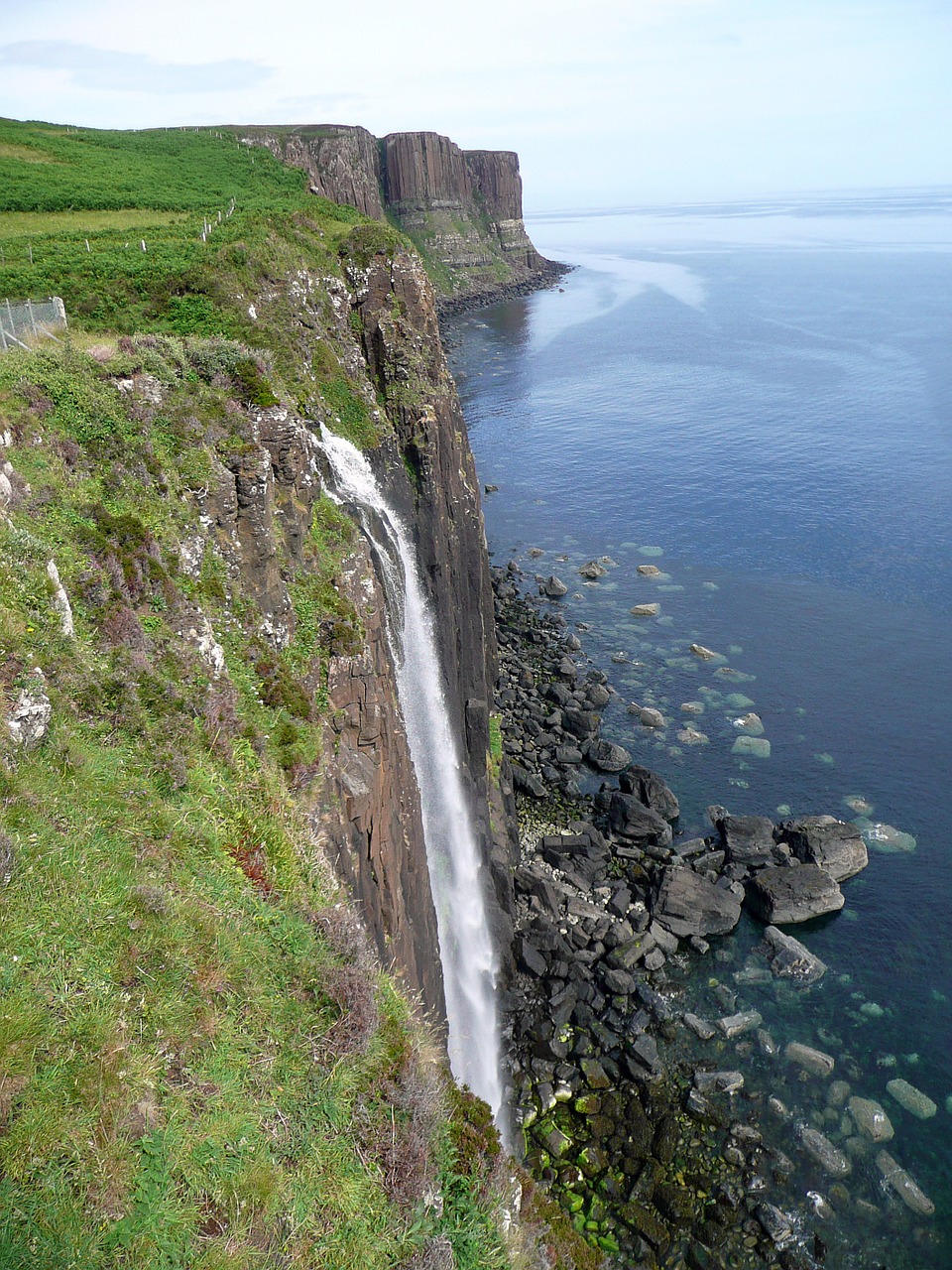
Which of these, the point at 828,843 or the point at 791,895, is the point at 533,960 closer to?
the point at 791,895

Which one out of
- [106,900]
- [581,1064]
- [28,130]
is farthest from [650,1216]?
[28,130]

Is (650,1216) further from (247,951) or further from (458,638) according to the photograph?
(458,638)

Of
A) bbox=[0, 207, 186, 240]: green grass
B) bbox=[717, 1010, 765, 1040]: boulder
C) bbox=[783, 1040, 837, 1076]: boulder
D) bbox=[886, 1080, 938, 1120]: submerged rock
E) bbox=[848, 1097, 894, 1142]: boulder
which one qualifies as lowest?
bbox=[886, 1080, 938, 1120]: submerged rock

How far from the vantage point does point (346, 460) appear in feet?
99.2

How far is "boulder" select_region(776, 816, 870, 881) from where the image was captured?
118 ft

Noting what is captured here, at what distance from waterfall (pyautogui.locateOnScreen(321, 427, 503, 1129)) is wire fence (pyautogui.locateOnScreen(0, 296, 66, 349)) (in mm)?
9198

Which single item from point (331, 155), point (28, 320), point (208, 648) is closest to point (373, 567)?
point (208, 648)

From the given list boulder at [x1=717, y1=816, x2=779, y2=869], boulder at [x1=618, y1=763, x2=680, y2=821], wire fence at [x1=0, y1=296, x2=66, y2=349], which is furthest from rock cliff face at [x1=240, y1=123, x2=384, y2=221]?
boulder at [x1=717, y1=816, x2=779, y2=869]

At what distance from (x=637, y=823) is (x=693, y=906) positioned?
17.1ft

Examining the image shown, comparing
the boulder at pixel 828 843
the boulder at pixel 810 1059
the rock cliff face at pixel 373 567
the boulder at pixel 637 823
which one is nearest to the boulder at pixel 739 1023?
the boulder at pixel 810 1059

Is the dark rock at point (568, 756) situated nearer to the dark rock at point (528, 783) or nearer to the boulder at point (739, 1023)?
the dark rock at point (528, 783)

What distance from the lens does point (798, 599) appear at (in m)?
60.2

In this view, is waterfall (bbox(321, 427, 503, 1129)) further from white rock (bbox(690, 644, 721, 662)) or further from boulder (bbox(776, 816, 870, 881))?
white rock (bbox(690, 644, 721, 662))

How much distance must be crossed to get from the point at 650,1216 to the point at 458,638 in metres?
23.3
